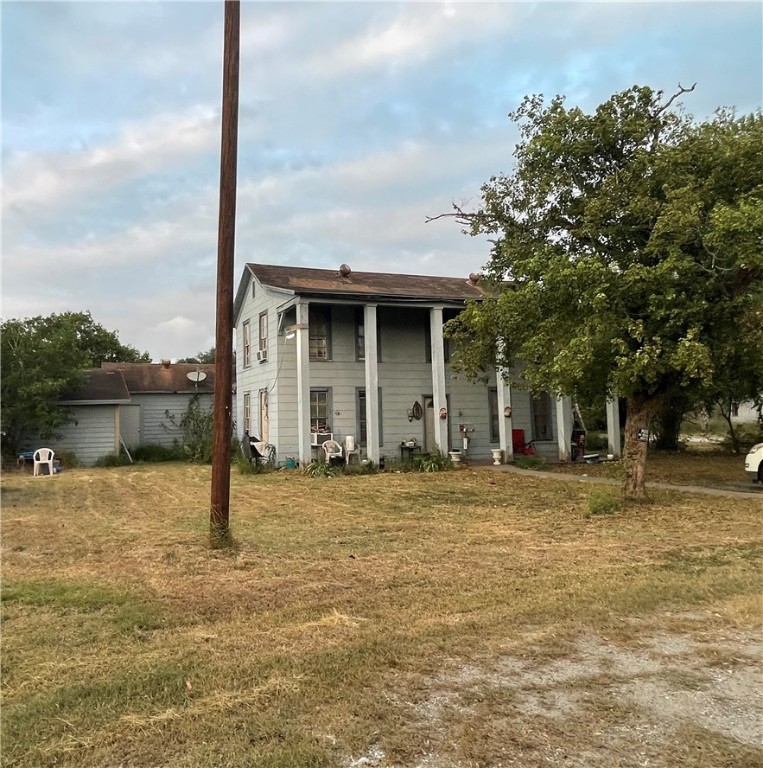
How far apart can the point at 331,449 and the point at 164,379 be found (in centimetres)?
1258

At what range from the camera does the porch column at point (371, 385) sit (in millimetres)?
18812

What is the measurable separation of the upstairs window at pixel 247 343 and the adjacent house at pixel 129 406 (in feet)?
5.60

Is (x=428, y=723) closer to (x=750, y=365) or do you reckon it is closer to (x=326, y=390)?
(x=750, y=365)

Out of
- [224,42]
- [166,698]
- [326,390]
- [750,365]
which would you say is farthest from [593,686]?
[326,390]

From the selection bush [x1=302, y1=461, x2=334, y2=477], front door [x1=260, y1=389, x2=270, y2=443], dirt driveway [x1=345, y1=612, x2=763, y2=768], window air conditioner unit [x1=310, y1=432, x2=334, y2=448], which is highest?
front door [x1=260, y1=389, x2=270, y2=443]

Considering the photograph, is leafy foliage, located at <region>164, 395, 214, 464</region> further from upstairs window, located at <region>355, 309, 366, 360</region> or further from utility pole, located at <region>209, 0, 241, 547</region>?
utility pole, located at <region>209, 0, 241, 547</region>

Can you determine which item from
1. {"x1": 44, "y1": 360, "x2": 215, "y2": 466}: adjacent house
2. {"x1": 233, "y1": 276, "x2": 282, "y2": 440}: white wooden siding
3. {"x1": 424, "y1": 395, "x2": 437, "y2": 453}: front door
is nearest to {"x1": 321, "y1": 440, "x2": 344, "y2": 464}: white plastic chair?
{"x1": 233, "y1": 276, "x2": 282, "y2": 440}: white wooden siding

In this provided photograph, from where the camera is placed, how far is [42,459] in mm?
19266

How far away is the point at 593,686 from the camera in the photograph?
3.83 metres

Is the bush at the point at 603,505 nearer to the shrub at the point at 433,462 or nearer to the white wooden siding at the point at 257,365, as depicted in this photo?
the shrub at the point at 433,462

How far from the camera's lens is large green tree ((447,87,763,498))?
32.5 ft

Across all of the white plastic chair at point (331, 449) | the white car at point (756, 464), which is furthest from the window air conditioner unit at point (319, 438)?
the white car at point (756, 464)

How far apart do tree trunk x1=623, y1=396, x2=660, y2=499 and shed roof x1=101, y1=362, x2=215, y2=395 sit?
728 inches

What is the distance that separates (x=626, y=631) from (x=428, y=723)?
214 cm
